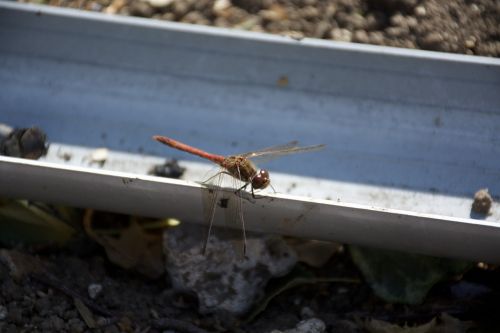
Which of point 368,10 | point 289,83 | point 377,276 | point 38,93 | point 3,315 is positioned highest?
point 368,10

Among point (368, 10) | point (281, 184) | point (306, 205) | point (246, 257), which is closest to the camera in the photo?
point (306, 205)

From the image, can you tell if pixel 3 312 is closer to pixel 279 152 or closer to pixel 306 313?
pixel 306 313

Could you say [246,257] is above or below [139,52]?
below

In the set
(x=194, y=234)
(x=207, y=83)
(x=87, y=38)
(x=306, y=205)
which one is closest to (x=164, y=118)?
(x=207, y=83)

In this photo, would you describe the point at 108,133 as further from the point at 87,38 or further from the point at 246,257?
the point at 246,257

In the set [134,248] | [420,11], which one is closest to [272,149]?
[134,248]

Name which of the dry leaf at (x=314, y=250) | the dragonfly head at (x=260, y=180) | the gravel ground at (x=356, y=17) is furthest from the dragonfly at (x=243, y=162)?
the gravel ground at (x=356, y=17)

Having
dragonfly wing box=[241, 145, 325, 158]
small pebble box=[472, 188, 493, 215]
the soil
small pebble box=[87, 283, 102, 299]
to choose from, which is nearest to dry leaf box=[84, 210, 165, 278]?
the soil
